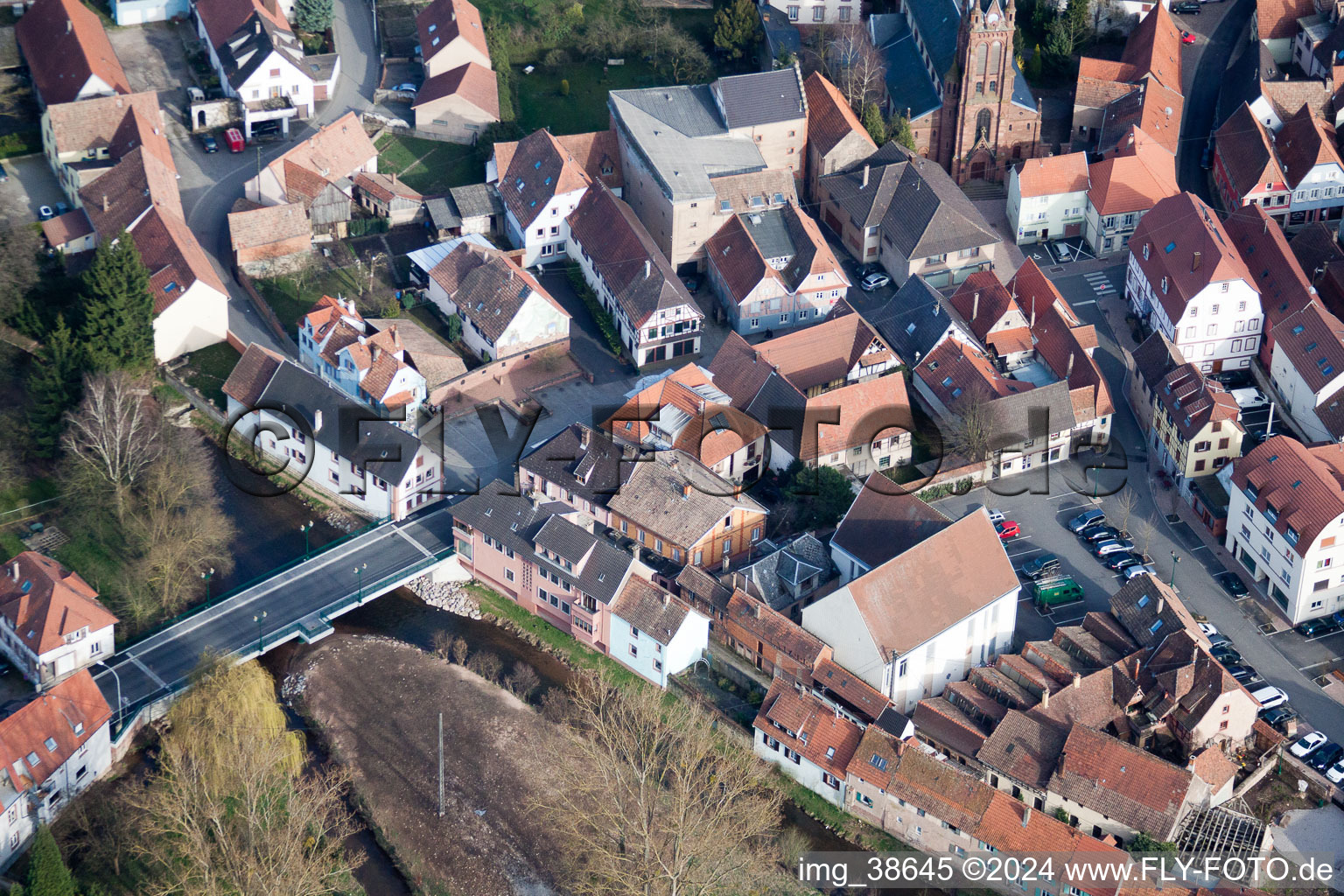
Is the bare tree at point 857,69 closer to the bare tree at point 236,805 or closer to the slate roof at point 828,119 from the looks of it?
the slate roof at point 828,119

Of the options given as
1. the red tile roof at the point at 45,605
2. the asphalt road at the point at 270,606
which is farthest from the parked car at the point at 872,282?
the red tile roof at the point at 45,605

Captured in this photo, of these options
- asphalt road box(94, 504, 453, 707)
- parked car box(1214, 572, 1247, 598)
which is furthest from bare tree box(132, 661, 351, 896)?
parked car box(1214, 572, 1247, 598)

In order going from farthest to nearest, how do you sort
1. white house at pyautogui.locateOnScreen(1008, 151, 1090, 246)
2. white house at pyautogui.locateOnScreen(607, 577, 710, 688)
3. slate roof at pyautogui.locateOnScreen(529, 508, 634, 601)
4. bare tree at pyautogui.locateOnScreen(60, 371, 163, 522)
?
white house at pyautogui.locateOnScreen(1008, 151, 1090, 246), bare tree at pyautogui.locateOnScreen(60, 371, 163, 522), slate roof at pyautogui.locateOnScreen(529, 508, 634, 601), white house at pyautogui.locateOnScreen(607, 577, 710, 688)

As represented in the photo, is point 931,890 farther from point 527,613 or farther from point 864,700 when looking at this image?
point 527,613

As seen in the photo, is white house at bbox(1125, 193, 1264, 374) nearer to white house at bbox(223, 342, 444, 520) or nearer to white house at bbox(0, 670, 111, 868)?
white house at bbox(223, 342, 444, 520)

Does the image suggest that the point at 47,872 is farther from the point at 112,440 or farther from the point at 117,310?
the point at 117,310
